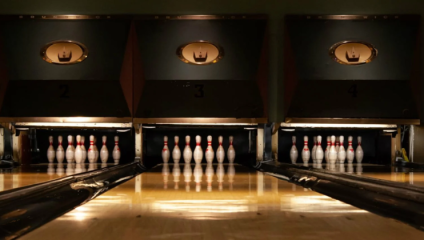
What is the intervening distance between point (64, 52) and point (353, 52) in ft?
6.17

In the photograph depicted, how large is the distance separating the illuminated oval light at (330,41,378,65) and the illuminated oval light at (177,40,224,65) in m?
0.75

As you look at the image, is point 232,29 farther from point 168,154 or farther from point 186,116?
point 168,154

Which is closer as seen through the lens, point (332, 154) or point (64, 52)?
point (64, 52)

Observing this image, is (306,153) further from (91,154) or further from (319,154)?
(91,154)

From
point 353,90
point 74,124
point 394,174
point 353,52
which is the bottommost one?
point 394,174

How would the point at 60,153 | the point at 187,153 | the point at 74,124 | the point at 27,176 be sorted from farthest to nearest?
the point at 187,153, the point at 60,153, the point at 74,124, the point at 27,176

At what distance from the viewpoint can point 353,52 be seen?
110 inches

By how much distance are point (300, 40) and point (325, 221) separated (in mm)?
2125

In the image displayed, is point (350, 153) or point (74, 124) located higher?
point (74, 124)

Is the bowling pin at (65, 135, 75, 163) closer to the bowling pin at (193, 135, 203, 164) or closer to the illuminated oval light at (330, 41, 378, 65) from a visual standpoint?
the bowling pin at (193, 135, 203, 164)

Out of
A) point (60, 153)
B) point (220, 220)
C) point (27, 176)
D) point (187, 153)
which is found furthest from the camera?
point (187, 153)

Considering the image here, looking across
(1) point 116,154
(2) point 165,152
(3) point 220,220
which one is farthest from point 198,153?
(3) point 220,220

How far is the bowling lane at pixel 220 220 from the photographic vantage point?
723 mm

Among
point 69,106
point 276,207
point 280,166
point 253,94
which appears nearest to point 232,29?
point 253,94
